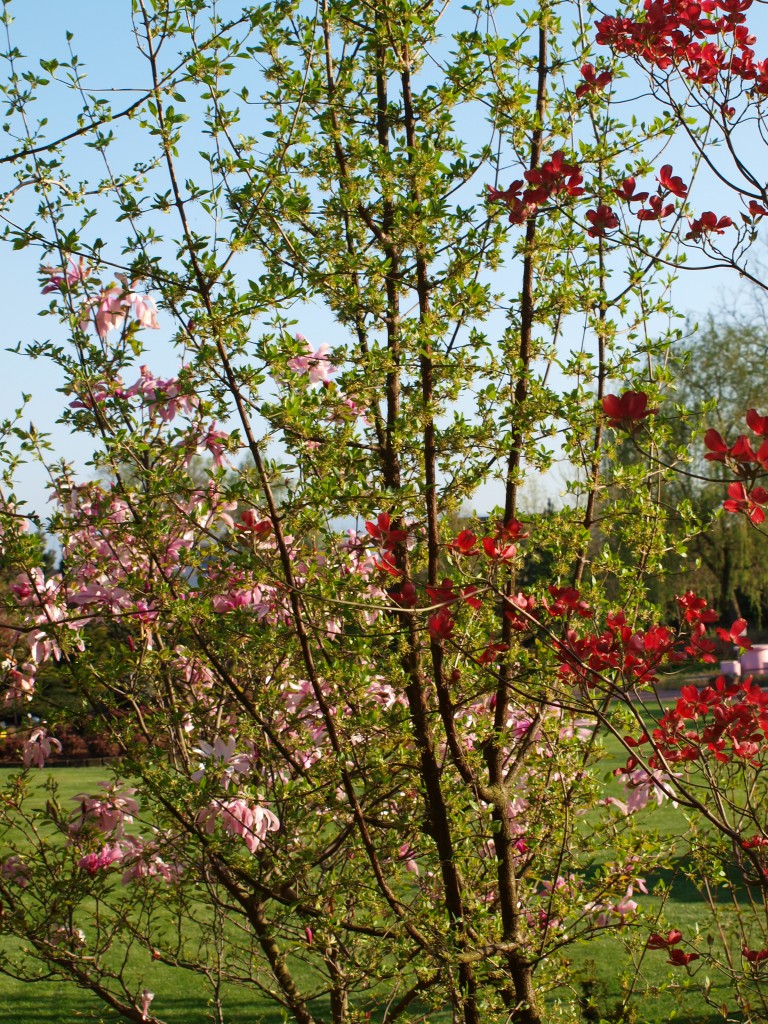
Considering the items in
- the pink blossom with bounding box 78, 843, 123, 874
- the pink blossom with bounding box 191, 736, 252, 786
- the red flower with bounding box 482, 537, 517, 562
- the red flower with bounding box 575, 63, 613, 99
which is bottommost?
the pink blossom with bounding box 78, 843, 123, 874

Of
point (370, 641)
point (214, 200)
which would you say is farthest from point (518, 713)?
point (214, 200)

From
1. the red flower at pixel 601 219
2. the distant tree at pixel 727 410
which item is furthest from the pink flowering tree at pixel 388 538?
the distant tree at pixel 727 410

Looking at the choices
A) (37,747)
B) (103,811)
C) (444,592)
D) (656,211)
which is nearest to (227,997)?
(37,747)

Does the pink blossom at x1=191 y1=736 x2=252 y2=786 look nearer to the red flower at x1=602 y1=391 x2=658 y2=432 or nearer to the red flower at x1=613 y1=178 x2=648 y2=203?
the red flower at x1=602 y1=391 x2=658 y2=432

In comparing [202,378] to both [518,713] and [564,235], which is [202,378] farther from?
[518,713]

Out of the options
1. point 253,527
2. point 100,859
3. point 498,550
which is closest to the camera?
point 498,550

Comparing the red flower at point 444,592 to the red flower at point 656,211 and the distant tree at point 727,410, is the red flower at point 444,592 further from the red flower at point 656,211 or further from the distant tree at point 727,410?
the distant tree at point 727,410

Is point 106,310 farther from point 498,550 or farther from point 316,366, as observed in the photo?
point 498,550

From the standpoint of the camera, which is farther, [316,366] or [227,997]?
[227,997]

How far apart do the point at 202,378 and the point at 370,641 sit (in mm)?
672

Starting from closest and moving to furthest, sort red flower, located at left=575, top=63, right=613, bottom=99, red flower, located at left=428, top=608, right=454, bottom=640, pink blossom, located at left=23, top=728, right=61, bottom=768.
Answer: red flower, located at left=428, top=608, right=454, bottom=640, red flower, located at left=575, top=63, right=613, bottom=99, pink blossom, located at left=23, top=728, right=61, bottom=768

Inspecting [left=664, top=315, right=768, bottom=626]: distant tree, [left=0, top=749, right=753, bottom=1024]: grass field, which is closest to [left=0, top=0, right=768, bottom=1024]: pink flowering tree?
[left=0, top=749, right=753, bottom=1024]: grass field

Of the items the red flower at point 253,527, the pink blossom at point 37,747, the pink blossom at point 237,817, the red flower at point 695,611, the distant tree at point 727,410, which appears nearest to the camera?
the red flower at point 253,527

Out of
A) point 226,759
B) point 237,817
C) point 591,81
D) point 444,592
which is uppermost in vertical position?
point 591,81
